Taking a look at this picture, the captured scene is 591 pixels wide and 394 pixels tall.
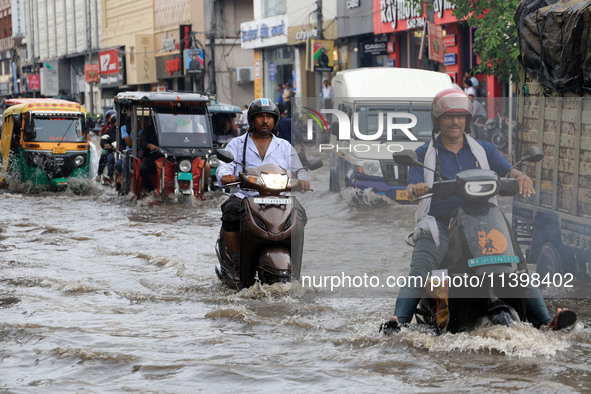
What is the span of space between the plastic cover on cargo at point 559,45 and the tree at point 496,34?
693cm

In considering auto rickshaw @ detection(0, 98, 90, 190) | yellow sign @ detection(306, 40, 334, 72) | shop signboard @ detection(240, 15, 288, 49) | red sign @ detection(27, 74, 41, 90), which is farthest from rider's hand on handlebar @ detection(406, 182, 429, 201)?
red sign @ detection(27, 74, 41, 90)

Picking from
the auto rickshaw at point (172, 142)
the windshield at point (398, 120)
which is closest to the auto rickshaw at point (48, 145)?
the auto rickshaw at point (172, 142)

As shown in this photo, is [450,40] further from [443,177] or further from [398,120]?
[443,177]

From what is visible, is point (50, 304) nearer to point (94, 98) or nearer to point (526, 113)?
point (526, 113)

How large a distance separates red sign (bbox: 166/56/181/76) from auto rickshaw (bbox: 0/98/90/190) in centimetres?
3021

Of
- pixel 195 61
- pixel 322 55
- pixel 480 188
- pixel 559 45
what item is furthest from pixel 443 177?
pixel 195 61

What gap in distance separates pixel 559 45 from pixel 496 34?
25.9 ft

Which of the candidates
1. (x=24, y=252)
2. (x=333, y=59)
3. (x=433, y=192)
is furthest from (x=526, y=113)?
(x=333, y=59)

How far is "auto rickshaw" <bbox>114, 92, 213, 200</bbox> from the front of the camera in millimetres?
17688

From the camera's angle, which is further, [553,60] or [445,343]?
[553,60]

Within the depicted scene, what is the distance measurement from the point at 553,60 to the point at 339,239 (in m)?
2.92

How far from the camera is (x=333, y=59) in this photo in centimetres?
3847

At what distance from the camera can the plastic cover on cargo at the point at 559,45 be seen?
29.0 feet

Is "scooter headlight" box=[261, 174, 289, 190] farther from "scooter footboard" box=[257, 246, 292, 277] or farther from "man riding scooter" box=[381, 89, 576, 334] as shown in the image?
"man riding scooter" box=[381, 89, 576, 334]
